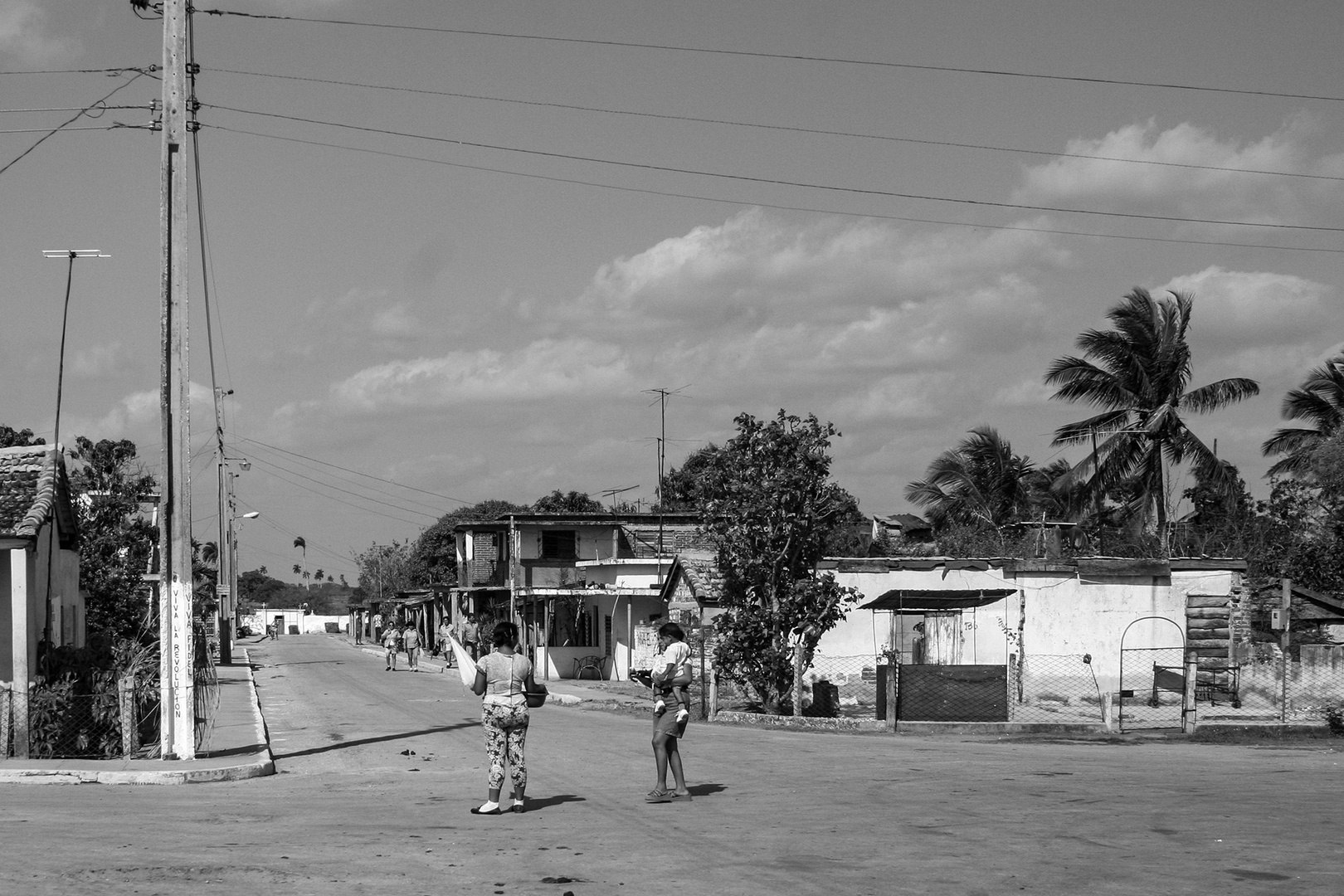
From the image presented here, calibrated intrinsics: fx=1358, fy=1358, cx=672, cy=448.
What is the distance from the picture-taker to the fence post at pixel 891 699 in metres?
22.5

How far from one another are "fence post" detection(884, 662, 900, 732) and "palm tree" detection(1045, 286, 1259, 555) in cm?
2090

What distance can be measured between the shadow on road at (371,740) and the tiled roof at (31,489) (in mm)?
4577

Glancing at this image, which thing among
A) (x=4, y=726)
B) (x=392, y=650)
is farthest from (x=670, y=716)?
(x=392, y=650)

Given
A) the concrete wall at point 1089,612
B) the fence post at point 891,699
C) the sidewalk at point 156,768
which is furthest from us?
the concrete wall at point 1089,612

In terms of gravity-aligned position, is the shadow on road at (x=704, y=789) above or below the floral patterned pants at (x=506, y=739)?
below

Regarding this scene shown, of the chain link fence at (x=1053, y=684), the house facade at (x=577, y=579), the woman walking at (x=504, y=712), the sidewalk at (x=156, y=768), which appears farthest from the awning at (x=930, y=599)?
the house facade at (x=577, y=579)

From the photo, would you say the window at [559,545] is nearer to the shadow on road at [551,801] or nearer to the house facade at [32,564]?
the house facade at [32,564]

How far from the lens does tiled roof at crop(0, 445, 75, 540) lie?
18516mm

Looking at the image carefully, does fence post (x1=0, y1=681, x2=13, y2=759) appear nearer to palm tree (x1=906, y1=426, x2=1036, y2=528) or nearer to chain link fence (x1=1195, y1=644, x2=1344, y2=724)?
chain link fence (x1=1195, y1=644, x2=1344, y2=724)

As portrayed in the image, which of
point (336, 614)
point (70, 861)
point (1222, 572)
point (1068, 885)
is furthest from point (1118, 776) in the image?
point (336, 614)

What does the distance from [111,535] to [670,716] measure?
25356mm

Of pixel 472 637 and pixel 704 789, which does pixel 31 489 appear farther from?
pixel 472 637

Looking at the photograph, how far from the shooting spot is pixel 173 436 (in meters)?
17.3

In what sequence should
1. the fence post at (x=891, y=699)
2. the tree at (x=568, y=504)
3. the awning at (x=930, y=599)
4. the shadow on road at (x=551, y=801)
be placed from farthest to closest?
1. the tree at (x=568, y=504)
2. the awning at (x=930, y=599)
3. the fence post at (x=891, y=699)
4. the shadow on road at (x=551, y=801)
